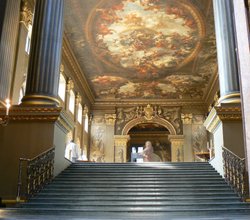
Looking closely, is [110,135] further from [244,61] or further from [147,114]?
[244,61]

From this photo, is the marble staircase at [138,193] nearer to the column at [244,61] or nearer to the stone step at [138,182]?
the stone step at [138,182]

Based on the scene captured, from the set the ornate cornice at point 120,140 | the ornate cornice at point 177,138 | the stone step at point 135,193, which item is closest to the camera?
the stone step at point 135,193

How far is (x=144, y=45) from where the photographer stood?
18.7 meters

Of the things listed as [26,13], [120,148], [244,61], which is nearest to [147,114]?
[120,148]

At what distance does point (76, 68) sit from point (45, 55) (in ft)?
36.5

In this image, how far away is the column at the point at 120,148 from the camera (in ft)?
78.8

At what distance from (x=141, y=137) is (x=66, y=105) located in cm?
1492

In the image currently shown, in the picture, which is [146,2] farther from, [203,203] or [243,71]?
[243,71]

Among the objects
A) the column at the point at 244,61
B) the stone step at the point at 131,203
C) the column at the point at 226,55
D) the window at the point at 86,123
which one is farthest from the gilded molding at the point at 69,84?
the column at the point at 244,61

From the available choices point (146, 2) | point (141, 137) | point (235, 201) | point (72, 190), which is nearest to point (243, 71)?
point (235, 201)

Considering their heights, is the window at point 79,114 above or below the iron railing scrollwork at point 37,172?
above

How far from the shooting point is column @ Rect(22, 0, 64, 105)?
9.01 m

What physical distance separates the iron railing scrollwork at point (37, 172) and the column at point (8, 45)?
2315 mm

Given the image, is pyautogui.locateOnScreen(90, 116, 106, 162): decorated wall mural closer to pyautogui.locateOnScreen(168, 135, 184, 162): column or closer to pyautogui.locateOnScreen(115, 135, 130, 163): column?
pyautogui.locateOnScreen(115, 135, 130, 163): column
